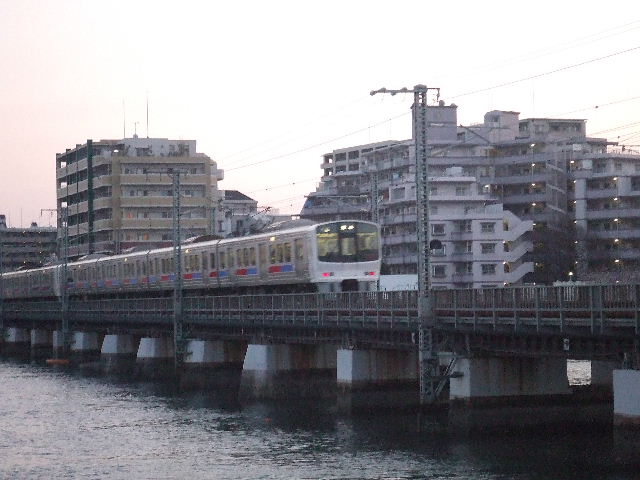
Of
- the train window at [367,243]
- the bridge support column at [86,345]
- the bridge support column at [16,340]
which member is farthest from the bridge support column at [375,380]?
the bridge support column at [16,340]

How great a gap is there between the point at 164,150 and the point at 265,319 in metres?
99.3

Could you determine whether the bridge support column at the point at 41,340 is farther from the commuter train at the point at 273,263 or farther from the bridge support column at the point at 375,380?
the bridge support column at the point at 375,380

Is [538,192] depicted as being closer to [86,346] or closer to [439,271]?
[439,271]

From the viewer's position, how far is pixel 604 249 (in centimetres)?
11544

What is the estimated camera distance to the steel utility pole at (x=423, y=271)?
43250 mm

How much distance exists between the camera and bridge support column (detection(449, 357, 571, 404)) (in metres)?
42.2

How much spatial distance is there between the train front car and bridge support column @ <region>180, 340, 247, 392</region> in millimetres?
8300

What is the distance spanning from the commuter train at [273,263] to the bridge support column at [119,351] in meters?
3.32

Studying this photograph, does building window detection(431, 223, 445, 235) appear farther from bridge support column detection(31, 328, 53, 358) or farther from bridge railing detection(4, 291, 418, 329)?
bridge railing detection(4, 291, 418, 329)

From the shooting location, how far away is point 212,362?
2640 inches

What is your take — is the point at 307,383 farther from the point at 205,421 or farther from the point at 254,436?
the point at 254,436

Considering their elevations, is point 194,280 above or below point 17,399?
above

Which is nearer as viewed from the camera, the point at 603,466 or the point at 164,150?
the point at 603,466

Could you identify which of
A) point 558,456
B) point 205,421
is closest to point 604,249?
point 205,421
